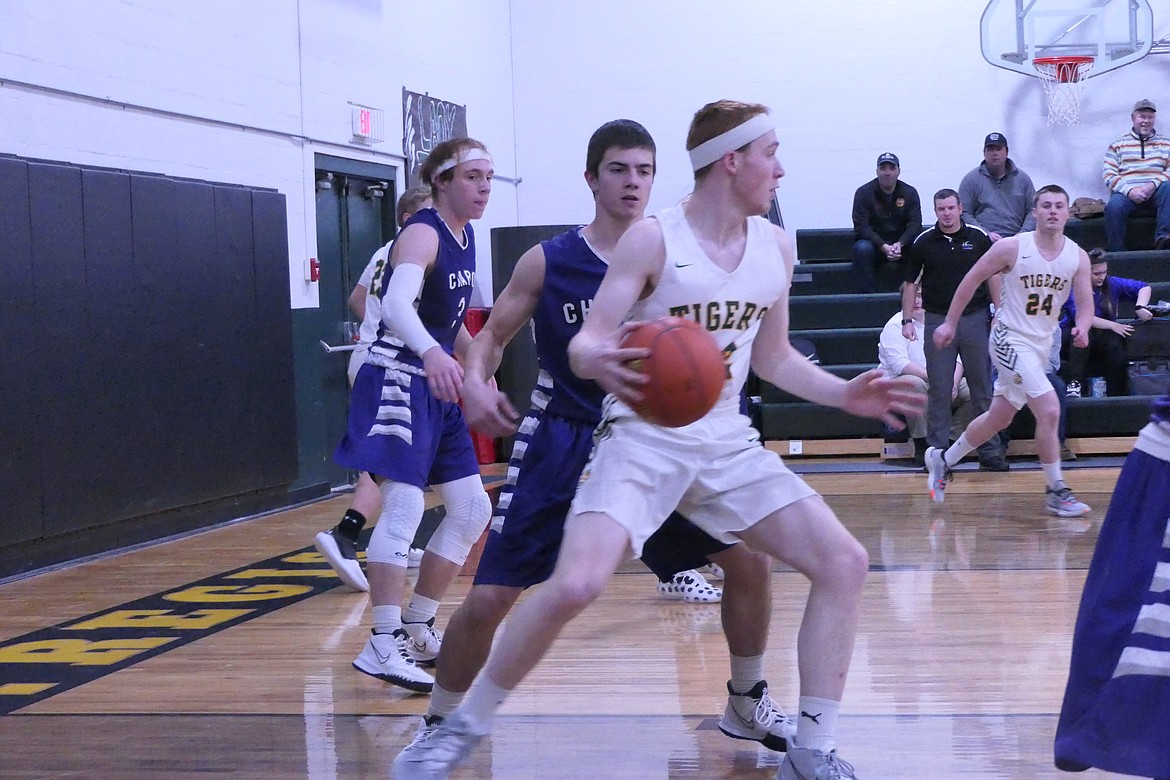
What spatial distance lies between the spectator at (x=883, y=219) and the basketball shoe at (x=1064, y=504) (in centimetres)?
471

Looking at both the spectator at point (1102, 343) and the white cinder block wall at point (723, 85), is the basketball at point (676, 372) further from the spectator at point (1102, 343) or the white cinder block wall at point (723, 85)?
the spectator at point (1102, 343)

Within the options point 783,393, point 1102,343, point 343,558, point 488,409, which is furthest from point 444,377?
point 1102,343

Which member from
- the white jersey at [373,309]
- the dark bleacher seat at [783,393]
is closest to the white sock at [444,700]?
the white jersey at [373,309]

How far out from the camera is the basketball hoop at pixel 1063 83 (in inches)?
480

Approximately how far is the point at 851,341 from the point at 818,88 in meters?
2.98

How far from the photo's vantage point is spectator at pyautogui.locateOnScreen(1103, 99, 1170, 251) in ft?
39.1

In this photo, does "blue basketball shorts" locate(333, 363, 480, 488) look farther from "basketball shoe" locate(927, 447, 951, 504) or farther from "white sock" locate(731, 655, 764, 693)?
"basketball shoe" locate(927, 447, 951, 504)

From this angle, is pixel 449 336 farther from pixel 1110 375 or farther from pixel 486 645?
pixel 1110 375

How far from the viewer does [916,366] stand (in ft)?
34.4

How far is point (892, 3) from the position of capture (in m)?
13.0

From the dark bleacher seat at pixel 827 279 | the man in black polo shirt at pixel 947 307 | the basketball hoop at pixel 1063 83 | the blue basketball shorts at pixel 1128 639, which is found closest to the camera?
the blue basketball shorts at pixel 1128 639

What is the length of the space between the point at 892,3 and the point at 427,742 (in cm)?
1172

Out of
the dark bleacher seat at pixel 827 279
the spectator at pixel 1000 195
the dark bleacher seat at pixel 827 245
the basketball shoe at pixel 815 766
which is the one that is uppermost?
the spectator at pixel 1000 195

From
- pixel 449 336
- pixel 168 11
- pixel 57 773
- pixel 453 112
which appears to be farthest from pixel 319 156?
pixel 57 773
